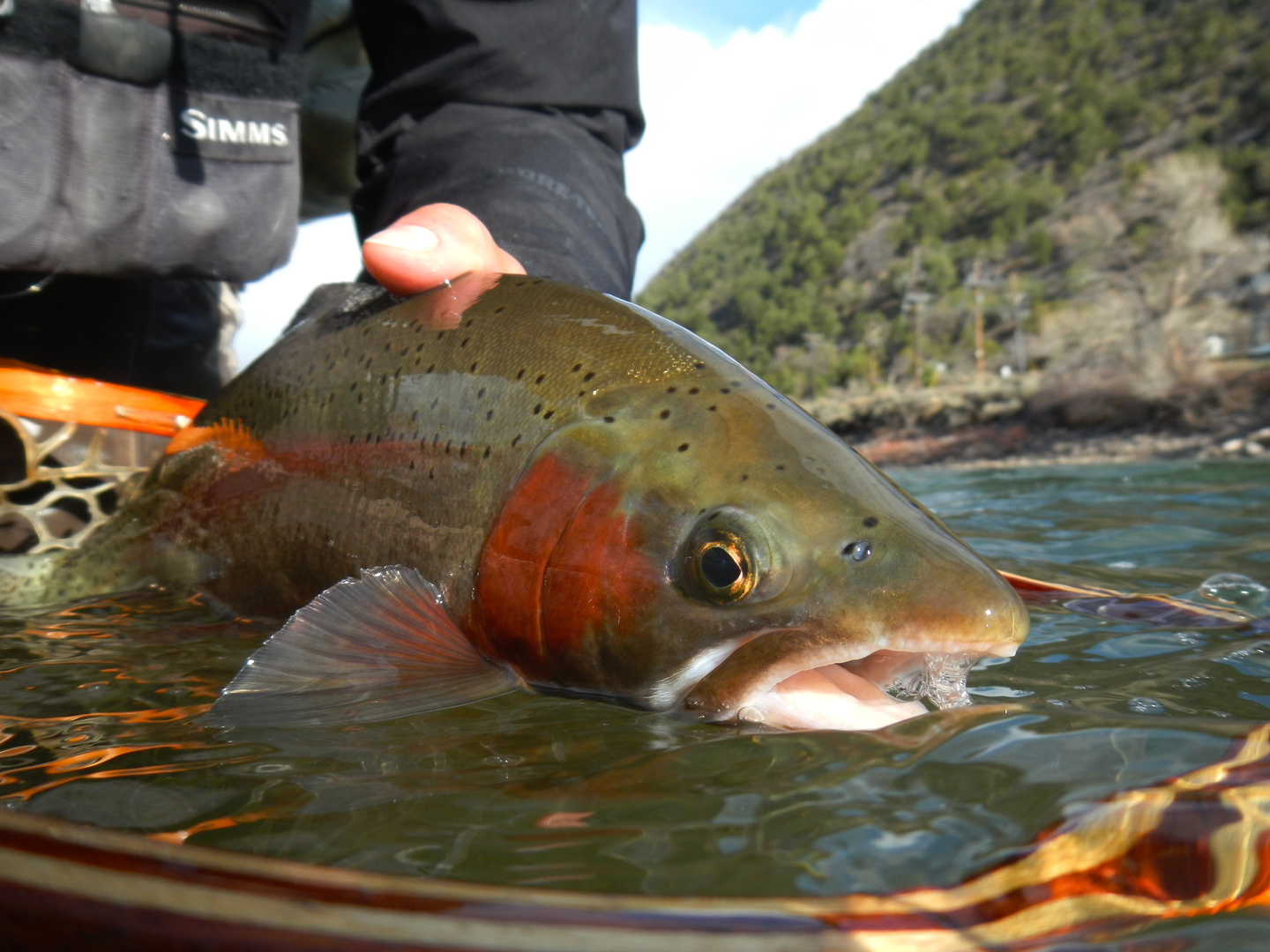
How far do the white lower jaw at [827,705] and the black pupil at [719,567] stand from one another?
0.20 m

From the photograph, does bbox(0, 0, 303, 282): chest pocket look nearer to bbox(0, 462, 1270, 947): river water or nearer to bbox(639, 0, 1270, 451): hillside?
bbox(0, 462, 1270, 947): river water

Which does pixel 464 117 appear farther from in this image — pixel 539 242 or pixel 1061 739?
pixel 1061 739

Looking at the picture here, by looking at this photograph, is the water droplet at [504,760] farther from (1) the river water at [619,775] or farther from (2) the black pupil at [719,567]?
(2) the black pupil at [719,567]

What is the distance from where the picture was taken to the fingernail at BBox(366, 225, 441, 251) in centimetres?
215

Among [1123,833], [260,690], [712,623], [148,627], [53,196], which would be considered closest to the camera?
[1123,833]

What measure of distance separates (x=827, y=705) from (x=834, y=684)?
7 centimetres

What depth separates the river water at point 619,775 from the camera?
973 millimetres

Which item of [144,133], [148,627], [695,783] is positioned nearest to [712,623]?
[695,783]

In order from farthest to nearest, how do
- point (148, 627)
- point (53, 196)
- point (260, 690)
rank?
1. point (53, 196)
2. point (148, 627)
3. point (260, 690)

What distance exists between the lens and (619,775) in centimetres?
124

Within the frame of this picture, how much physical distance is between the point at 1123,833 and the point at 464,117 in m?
3.20

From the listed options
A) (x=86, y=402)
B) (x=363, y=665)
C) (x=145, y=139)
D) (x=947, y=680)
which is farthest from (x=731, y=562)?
(x=145, y=139)

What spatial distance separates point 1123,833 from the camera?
932 mm

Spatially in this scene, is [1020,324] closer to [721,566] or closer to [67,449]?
[67,449]
